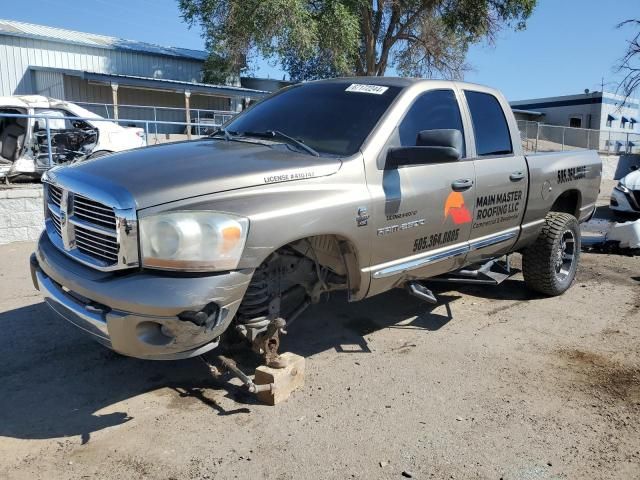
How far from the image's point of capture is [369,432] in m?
3.03

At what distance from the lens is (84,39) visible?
2994 centimetres

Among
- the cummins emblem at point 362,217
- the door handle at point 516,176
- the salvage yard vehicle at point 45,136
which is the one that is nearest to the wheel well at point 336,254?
the cummins emblem at point 362,217

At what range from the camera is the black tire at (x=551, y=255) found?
5328 millimetres

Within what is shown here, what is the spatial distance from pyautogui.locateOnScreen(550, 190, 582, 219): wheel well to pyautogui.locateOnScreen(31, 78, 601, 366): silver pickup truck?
906 mm

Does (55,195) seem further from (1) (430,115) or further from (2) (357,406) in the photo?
(1) (430,115)

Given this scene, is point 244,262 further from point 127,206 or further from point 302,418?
point 302,418

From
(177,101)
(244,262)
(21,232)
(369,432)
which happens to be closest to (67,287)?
(244,262)

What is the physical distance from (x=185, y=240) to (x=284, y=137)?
1.37 meters

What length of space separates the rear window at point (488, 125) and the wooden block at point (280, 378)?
7.68ft

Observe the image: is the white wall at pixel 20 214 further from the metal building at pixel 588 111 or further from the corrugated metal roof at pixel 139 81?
the metal building at pixel 588 111

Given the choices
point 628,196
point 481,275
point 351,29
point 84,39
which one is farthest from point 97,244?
point 84,39

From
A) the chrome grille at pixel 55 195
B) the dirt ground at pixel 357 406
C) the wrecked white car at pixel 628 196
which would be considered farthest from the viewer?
the wrecked white car at pixel 628 196

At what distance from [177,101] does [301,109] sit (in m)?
26.3

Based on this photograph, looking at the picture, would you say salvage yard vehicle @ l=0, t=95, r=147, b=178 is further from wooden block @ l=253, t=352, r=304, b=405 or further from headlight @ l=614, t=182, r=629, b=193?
headlight @ l=614, t=182, r=629, b=193
